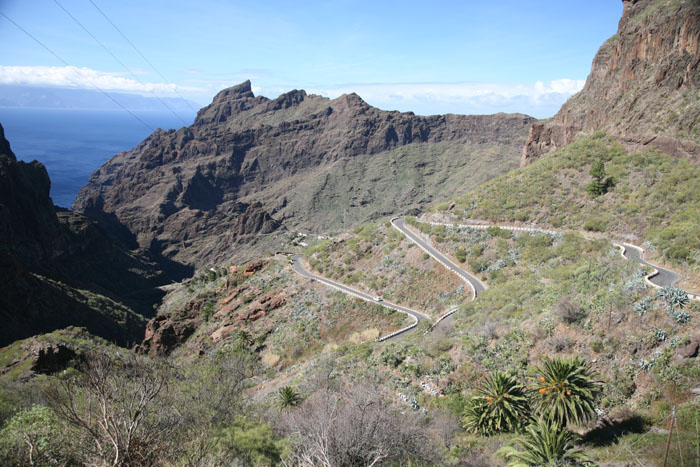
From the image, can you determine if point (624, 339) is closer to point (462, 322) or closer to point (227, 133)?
point (462, 322)

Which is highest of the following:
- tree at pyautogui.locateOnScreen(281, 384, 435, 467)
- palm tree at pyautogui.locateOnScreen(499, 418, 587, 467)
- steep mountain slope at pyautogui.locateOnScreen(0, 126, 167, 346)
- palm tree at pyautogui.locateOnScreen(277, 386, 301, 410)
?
palm tree at pyautogui.locateOnScreen(499, 418, 587, 467)

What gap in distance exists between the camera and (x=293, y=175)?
173 m

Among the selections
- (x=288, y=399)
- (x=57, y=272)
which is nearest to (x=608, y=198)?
(x=288, y=399)

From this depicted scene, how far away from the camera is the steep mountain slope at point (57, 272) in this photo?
42.5 meters

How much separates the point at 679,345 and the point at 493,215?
25767 mm

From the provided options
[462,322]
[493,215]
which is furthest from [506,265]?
[462,322]

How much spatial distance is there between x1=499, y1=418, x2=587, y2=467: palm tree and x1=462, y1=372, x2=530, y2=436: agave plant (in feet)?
5.83

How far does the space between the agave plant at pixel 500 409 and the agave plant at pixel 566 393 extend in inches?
30.5

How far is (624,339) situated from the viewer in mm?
13148

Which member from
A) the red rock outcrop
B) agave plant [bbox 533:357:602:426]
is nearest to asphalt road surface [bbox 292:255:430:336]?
the red rock outcrop

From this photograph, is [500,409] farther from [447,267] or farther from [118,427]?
[447,267]

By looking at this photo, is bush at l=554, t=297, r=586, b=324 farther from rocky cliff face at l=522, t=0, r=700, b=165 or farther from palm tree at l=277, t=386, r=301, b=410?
rocky cliff face at l=522, t=0, r=700, b=165

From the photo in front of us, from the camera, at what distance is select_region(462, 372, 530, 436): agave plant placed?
12.0m

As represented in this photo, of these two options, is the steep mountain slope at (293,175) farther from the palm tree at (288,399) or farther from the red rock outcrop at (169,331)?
the palm tree at (288,399)
